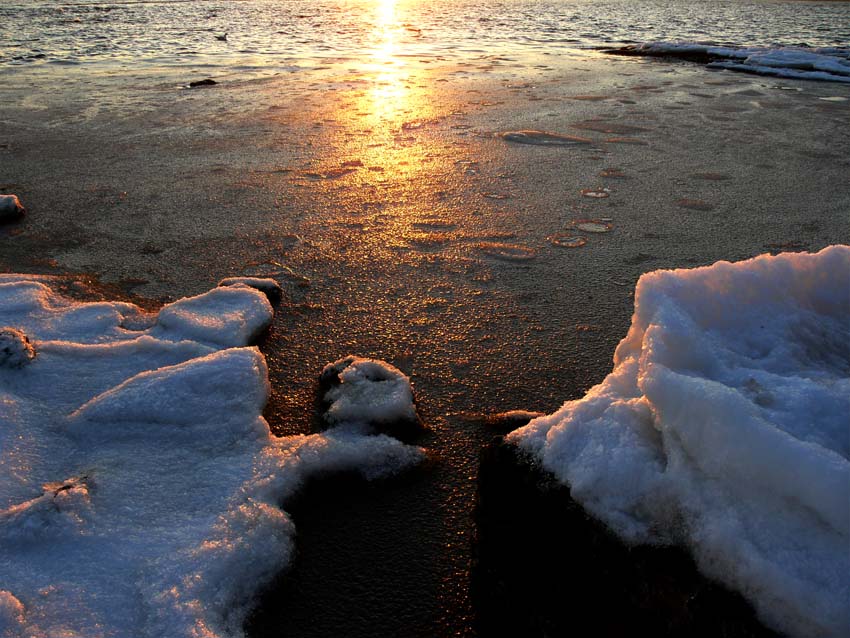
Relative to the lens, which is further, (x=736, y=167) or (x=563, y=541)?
(x=736, y=167)

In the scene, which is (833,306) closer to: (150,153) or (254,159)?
(254,159)

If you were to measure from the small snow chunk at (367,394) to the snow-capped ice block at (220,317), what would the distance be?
0.39m

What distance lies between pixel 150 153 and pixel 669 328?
4.30 meters

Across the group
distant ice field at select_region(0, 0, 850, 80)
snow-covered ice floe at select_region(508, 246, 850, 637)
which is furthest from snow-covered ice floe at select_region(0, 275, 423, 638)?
distant ice field at select_region(0, 0, 850, 80)

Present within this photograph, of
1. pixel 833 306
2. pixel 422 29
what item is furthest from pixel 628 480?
pixel 422 29

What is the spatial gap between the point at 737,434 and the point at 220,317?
5.91 ft

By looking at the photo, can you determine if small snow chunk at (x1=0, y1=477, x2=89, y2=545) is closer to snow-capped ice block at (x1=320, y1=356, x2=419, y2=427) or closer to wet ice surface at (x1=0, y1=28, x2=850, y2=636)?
wet ice surface at (x1=0, y1=28, x2=850, y2=636)

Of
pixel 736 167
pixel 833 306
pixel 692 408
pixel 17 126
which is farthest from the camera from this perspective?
pixel 17 126

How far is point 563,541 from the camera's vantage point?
1064 mm

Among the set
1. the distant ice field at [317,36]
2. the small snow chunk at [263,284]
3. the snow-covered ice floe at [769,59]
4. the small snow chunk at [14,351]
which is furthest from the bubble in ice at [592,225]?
the distant ice field at [317,36]

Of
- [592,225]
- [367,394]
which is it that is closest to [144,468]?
[367,394]

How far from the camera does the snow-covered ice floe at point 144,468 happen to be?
4.07 ft

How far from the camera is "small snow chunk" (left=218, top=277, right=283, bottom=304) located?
2539 millimetres

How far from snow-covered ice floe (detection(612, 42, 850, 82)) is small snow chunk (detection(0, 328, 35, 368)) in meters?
8.58
